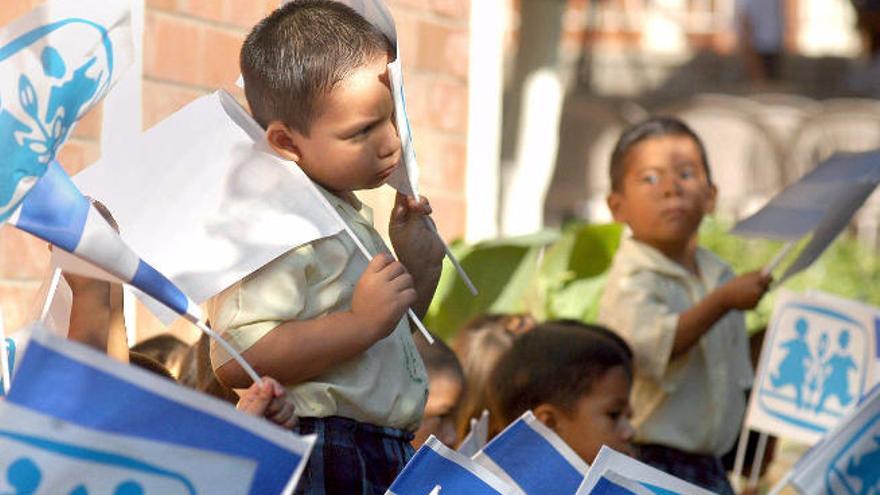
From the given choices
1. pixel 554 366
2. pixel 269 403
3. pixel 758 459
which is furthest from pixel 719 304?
pixel 269 403

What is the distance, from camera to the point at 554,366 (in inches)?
178

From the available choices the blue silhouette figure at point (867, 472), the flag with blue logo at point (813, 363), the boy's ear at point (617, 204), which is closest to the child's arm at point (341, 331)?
the blue silhouette figure at point (867, 472)

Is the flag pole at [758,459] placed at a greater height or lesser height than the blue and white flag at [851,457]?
lesser

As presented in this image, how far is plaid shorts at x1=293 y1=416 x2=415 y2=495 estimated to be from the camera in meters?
3.11

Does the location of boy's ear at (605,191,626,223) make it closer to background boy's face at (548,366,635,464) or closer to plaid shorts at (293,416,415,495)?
background boy's face at (548,366,635,464)

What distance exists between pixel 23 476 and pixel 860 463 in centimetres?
150

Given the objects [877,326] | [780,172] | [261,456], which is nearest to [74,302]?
[261,456]

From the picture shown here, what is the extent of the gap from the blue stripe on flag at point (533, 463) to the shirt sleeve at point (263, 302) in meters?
0.47

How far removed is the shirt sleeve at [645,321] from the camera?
4855 millimetres

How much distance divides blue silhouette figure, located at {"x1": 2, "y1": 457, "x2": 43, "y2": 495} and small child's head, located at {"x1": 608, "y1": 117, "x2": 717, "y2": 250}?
115 inches

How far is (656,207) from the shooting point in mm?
5008

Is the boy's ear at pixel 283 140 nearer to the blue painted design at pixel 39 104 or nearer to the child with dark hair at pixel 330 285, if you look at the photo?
the child with dark hair at pixel 330 285

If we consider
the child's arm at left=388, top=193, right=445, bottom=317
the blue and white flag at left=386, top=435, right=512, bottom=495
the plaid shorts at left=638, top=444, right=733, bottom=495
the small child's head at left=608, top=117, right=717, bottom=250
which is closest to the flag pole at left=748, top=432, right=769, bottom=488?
the plaid shorts at left=638, top=444, right=733, bottom=495

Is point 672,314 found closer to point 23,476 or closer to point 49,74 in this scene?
point 49,74
